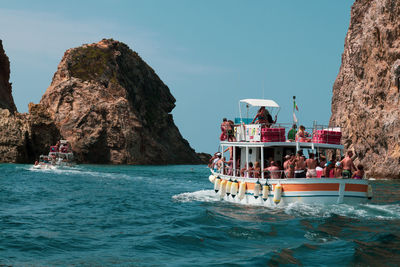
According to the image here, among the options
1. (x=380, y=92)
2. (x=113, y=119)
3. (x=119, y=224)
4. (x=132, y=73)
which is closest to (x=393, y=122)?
(x=380, y=92)

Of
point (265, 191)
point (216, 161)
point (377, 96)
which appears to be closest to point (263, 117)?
point (265, 191)

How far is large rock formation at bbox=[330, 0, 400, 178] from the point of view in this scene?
2117 inches

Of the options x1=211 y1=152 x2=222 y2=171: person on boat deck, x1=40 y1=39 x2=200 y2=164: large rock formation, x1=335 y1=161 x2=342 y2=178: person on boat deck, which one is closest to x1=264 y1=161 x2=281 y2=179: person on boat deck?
x1=335 y1=161 x2=342 y2=178: person on boat deck

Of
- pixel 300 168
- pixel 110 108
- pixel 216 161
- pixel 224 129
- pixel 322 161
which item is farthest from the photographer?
pixel 110 108

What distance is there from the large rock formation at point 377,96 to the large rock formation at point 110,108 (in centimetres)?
5456

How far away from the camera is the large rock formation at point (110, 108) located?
336ft

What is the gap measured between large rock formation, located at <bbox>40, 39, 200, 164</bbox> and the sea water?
80.9 metres

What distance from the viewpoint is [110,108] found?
106 m

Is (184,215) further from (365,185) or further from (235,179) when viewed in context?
(365,185)

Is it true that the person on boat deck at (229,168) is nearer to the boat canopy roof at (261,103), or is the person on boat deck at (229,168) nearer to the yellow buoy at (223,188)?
the yellow buoy at (223,188)

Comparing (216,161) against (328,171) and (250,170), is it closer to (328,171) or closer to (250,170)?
(250,170)

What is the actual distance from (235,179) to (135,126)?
8598 centimetres

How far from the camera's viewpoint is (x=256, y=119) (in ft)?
79.5

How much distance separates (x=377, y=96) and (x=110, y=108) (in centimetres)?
6299
